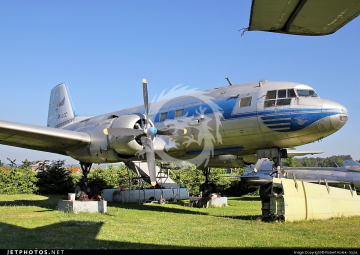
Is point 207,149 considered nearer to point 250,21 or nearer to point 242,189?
point 250,21

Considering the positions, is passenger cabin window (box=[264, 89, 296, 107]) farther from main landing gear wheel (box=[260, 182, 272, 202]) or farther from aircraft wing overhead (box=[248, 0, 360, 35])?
aircraft wing overhead (box=[248, 0, 360, 35])

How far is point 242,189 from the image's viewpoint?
28578mm

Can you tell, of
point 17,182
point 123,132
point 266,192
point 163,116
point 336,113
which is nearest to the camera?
point 336,113

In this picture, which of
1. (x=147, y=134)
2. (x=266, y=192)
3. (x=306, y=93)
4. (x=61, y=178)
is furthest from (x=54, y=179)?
(x=306, y=93)

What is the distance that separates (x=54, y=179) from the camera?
2522 centimetres

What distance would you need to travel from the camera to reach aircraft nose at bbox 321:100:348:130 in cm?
1070

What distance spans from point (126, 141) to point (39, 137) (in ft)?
11.6

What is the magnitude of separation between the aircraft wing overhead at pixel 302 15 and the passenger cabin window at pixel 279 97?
26.0 feet

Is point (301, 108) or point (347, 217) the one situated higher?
point (301, 108)

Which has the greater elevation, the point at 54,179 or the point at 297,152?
the point at 297,152

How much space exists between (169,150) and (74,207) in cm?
424

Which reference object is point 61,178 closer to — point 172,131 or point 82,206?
point 82,206

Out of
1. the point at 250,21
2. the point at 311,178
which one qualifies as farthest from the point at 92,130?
the point at 311,178

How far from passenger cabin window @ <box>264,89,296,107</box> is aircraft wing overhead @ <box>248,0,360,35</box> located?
7.93m
